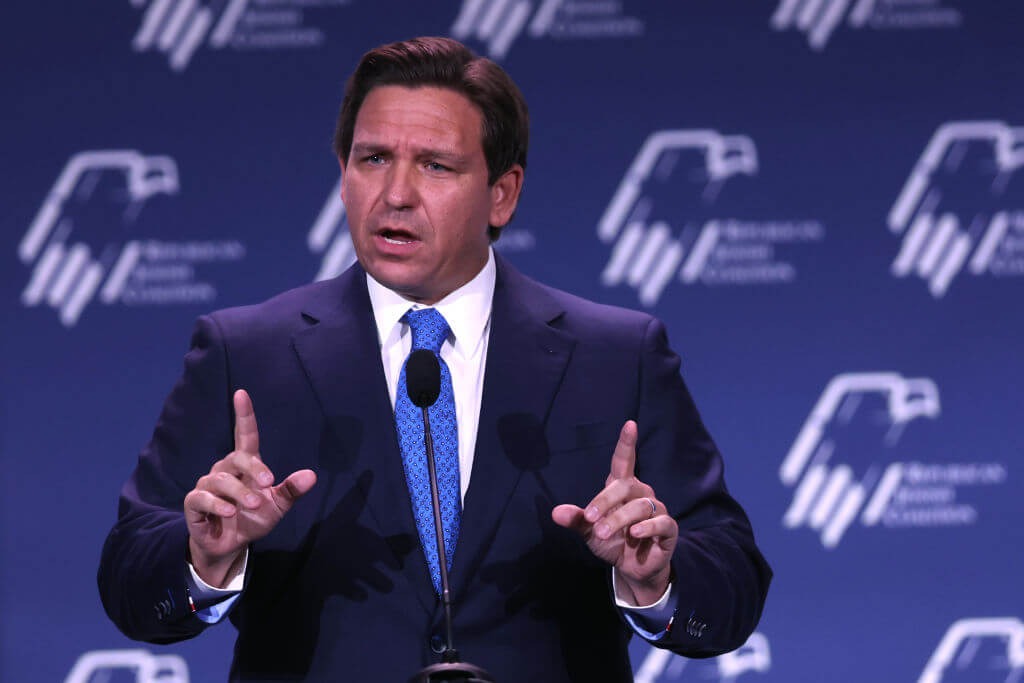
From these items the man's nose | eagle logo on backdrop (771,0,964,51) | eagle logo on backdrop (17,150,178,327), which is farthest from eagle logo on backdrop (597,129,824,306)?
the man's nose

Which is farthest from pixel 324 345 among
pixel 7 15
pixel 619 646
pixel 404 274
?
pixel 7 15

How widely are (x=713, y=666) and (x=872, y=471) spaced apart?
0.72 m

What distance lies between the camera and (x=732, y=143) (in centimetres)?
390

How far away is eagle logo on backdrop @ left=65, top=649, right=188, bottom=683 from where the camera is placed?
3859 millimetres

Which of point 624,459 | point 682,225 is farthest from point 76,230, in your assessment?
point 624,459

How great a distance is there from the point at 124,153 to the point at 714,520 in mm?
2347

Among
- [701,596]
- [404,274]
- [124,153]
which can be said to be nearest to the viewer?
[701,596]

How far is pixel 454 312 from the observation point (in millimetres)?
2240

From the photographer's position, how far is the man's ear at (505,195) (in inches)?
93.7

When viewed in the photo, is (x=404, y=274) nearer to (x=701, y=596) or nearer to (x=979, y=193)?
(x=701, y=596)

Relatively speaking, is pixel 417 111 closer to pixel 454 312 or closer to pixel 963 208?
pixel 454 312

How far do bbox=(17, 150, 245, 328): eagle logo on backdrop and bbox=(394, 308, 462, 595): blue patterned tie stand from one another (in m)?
1.91

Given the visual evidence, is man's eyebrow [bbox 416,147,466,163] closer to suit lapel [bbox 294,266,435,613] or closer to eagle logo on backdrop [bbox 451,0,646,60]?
suit lapel [bbox 294,266,435,613]

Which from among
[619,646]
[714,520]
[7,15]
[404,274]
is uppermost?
[7,15]
